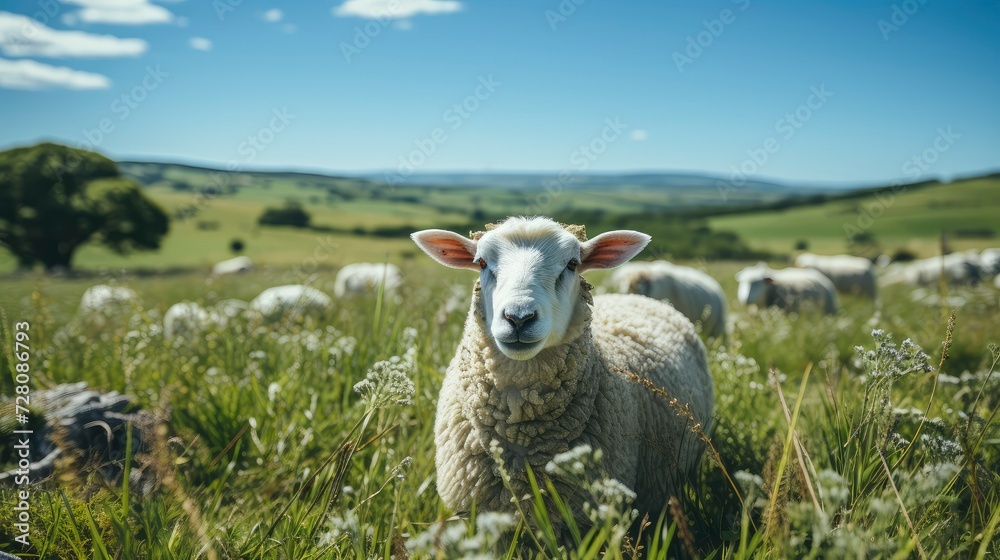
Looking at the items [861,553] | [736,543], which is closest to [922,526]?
[736,543]

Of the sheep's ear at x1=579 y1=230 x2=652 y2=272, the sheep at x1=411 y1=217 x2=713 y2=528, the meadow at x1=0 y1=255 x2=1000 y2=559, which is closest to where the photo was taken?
the meadow at x1=0 y1=255 x2=1000 y2=559

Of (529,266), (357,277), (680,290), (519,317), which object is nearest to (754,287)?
(680,290)

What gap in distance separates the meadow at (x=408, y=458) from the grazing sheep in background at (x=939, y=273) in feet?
52.0

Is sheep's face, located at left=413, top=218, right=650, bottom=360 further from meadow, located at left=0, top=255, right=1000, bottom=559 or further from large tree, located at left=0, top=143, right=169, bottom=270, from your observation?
large tree, located at left=0, top=143, right=169, bottom=270

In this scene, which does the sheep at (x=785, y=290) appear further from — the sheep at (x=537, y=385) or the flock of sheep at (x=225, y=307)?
the sheep at (x=537, y=385)

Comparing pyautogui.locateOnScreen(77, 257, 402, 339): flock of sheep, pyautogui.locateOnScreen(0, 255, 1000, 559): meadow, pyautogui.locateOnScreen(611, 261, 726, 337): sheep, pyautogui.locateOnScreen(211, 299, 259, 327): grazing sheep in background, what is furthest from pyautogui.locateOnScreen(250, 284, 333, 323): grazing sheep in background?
pyautogui.locateOnScreen(611, 261, 726, 337): sheep

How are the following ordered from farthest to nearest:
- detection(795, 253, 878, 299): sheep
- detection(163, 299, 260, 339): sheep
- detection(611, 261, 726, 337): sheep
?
detection(795, 253, 878, 299): sheep < detection(611, 261, 726, 337): sheep < detection(163, 299, 260, 339): sheep

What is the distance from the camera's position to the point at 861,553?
132 centimetres

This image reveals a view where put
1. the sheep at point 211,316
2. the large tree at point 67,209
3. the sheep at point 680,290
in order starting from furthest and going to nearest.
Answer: the large tree at point 67,209
the sheep at point 680,290
the sheep at point 211,316

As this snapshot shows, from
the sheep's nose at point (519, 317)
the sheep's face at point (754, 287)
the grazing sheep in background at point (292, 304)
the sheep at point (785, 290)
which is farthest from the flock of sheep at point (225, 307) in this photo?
the sheep at point (785, 290)

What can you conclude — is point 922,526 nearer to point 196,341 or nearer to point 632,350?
point 632,350

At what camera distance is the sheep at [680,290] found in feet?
26.2

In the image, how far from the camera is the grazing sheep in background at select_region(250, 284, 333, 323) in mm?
5816

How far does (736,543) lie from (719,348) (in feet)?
9.76
